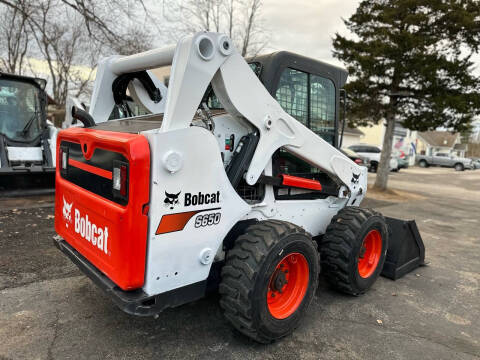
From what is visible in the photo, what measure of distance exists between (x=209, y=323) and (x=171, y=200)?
1369mm

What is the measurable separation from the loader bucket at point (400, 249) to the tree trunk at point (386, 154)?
8.07 meters

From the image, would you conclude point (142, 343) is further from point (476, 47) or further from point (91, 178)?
point (476, 47)

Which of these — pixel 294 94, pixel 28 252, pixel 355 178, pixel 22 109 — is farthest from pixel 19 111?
pixel 355 178

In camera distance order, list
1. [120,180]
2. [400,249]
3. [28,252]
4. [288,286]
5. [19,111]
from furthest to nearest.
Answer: [19,111]
[28,252]
[400,249]
[288,286]
[120,180]

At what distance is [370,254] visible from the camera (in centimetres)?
393

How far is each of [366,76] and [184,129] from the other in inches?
409

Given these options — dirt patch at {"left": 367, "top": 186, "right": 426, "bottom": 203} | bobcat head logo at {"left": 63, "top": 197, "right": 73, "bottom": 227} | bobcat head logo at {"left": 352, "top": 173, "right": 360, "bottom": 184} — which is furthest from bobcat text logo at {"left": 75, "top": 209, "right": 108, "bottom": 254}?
dirt patch at {"left": 367, "top": 186, "right": 426, "bottom": 203}

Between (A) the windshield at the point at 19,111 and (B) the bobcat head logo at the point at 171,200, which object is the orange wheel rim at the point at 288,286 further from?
(A) the windshield at the point at 19,111

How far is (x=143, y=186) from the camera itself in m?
2.11

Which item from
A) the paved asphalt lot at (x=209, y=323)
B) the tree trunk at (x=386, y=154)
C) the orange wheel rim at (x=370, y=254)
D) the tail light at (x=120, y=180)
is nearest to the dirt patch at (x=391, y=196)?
the tree trunk at (x=386, y=154)

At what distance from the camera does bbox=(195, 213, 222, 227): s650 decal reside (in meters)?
2.41

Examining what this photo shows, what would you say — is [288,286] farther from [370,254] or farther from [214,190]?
[370,254]

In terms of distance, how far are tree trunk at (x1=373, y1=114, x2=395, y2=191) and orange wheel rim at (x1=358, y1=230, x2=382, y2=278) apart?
8787mm

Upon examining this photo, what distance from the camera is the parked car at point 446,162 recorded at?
31.3m
